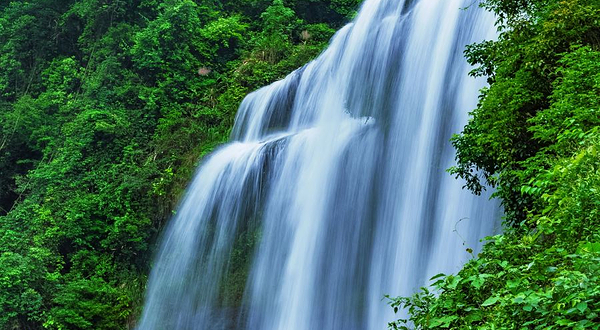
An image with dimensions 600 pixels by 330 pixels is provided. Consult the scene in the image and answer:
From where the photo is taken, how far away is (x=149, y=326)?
11125mm

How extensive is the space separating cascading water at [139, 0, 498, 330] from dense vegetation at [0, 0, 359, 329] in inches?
49.1

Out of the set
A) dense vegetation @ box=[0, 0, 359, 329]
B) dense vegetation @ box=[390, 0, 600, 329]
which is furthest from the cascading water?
dense vegetation @ box=[390, 0, 600, 329]

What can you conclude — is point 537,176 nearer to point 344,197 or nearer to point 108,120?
point 344,197

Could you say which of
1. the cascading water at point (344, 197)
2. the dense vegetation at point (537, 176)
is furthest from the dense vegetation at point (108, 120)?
the dense vegetation at point (537, 176)

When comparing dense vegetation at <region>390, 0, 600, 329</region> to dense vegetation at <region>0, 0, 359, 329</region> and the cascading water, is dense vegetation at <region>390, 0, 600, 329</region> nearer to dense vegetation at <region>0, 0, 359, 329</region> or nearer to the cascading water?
the cascading water

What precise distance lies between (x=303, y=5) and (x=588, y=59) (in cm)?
1551

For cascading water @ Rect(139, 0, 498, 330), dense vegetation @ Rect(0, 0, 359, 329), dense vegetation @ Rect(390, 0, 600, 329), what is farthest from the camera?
dense vegetation @ Rect(0, 0, 359, 329)

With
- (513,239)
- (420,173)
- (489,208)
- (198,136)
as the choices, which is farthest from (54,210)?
(513,239)

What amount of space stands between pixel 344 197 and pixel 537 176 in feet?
19.4

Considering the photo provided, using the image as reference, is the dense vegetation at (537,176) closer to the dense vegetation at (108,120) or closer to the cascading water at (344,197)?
the cascading water at (344,197)

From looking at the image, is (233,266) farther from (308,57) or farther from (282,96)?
(308,57)

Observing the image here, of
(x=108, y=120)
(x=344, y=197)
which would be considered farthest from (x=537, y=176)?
(x=108, y=120)

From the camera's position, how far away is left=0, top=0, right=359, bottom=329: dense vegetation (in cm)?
1166

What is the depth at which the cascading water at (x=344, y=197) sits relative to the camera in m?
8.51
